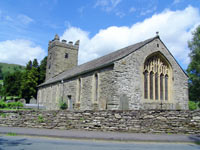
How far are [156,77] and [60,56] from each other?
23419 millimetres

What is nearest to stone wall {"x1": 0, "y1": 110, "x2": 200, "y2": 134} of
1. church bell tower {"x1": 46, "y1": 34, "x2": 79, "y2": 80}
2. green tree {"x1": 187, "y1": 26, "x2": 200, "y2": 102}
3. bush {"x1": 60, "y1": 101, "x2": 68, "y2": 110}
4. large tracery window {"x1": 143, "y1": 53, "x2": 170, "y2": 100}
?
large tracery window {"x1": 143, "y1": 53, "x2": 170, "y2": 100}

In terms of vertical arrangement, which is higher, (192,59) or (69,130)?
(192,59)

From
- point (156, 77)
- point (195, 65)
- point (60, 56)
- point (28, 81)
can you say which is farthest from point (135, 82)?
point (28, 81)

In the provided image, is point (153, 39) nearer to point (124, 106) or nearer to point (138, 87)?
point (138, 87)

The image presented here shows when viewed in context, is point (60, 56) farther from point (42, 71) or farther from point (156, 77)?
point (156, 77)

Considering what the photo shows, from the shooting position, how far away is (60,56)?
36.6m

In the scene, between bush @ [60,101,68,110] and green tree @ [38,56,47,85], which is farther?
green tree @ [38,56,47,85]

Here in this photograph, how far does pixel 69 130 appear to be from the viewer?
33.8 ft

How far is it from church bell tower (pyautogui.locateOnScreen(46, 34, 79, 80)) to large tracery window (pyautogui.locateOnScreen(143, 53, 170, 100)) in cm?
2267

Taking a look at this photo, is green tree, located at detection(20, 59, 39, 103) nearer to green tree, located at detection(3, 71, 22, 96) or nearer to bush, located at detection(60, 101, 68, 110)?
green tree, located at detection(3, 71, 22, 96)

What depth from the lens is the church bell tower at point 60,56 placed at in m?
36.3

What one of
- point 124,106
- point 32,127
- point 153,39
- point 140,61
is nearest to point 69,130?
point 32,127

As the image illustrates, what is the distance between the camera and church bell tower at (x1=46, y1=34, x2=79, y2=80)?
36.3 meters

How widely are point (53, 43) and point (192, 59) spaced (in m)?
26.7
